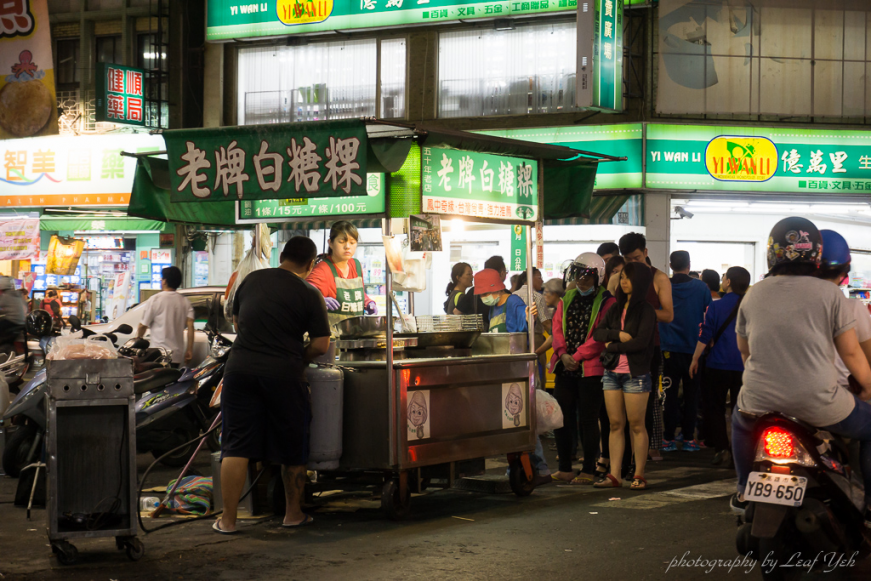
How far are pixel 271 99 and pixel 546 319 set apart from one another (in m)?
11.7

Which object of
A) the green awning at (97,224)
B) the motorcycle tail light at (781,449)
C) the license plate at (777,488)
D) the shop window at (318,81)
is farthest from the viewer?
the green awning at (97,224)

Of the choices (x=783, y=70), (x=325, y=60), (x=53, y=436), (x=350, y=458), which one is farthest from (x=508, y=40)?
(x=53, y=436)

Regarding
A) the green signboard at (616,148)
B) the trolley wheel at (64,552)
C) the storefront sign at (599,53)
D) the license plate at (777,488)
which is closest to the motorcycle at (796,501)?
the license plate at (777,488)

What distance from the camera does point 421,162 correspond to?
22.9ft

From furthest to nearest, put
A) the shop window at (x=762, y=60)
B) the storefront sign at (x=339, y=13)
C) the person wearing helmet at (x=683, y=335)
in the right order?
1. the storefront sign at (x=339, y=13)
2. the shop window at (x=762, y=60)
3. the person wearing helmet at (x=683, y=335)

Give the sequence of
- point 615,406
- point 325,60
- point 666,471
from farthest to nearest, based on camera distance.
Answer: point 325,60 → point 666,471 → point 615,406

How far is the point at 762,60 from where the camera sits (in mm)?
16422

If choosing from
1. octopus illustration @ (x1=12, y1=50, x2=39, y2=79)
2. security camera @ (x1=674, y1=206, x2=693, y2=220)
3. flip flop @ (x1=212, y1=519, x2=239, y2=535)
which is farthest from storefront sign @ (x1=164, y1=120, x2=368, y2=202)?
octopus illustration @ (x1=12, y1=50, x2=39, y2=79)

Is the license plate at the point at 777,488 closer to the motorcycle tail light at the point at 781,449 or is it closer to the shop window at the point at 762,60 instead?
the motorcycle tail light at the point at 781,449

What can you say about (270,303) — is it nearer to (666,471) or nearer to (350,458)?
(350,458)

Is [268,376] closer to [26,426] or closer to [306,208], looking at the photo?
[306,208]

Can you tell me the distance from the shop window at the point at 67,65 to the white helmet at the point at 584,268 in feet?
54.5

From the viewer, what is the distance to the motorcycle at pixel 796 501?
4.37 meters

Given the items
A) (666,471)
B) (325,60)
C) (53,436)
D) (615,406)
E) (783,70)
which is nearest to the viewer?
(53,436)
